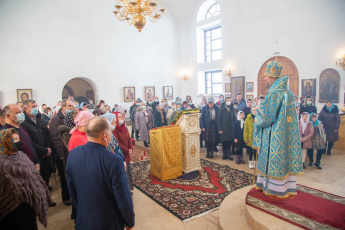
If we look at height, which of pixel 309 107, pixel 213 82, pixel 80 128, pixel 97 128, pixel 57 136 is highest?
pixel 213 82

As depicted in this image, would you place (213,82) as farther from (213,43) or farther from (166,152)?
(166,152)

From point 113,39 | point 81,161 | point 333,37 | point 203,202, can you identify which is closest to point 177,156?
point 203,202

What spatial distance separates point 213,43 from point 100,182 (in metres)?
15.6

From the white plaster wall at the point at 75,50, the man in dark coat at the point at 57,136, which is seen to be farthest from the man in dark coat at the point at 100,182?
the white plaster wall at the point at 75,50

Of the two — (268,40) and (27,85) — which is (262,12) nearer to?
(268,40)

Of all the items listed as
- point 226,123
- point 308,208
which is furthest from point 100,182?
point 226,123

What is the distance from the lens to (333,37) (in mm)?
9789

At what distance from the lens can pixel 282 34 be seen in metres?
11.5

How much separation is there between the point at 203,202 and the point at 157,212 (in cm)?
86

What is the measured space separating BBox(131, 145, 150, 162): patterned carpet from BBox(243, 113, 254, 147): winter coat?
305cm

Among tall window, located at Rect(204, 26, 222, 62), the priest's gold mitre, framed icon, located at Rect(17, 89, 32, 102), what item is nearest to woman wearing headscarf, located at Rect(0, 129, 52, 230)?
the priest's gold mitre

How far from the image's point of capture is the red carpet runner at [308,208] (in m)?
2.78

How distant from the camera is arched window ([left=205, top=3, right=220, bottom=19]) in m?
15.6

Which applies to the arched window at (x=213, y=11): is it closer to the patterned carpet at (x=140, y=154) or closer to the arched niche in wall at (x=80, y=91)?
the arched niche in wall at (x=80, y=91)
